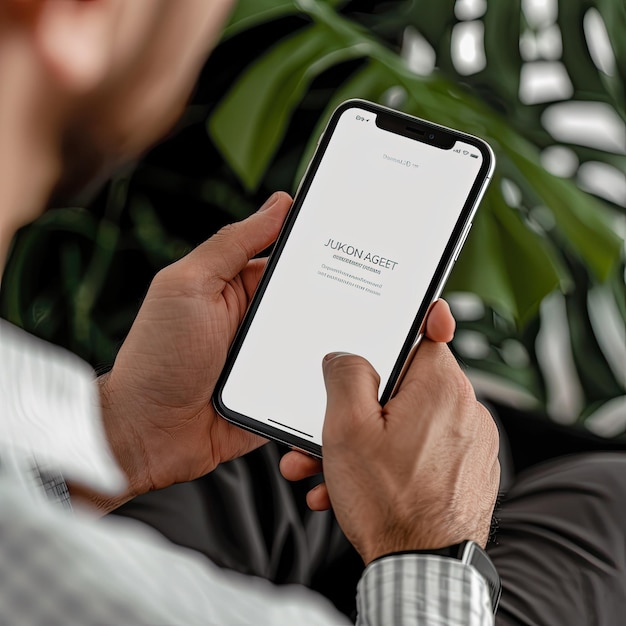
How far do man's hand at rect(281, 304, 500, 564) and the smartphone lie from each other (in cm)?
6

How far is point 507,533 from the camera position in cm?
58

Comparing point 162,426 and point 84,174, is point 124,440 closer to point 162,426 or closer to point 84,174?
point 162,426

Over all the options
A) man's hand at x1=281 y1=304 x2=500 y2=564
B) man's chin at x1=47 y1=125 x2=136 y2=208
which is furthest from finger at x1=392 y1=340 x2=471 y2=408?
man's chin at x1=47 y1=125 x2=136 y2=208

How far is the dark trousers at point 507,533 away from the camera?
0.54 metres

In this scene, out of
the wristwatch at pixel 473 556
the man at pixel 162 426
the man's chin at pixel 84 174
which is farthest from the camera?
the man's chin at pixel 84 174

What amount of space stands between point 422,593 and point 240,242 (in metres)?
0.29

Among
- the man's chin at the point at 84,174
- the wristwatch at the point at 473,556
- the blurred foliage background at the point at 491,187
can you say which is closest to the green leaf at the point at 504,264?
the blurred foliage background at the point at 491,187

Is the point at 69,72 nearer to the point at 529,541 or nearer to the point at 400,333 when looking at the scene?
the point at 400,333

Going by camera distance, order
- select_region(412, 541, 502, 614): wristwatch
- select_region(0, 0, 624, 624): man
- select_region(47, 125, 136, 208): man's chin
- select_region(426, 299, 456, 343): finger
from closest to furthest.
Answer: select_region(0, 0, 624, 624): man
select_region(412, 541, 502, 614): wristwatch
select_region(426, 299, 456, 343): finger
select_region(47, 125, 136, 208): man's chin

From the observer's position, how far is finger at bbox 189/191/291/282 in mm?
565

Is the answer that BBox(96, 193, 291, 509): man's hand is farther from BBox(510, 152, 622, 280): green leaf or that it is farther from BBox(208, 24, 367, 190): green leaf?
BBox(510, 152, 622, 280): green leaf

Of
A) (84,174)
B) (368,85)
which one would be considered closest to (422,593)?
(368,85)

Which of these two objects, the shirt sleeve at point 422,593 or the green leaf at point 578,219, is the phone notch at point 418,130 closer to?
the green leaf at point 578,219

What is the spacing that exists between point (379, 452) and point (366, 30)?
1.22 ft
